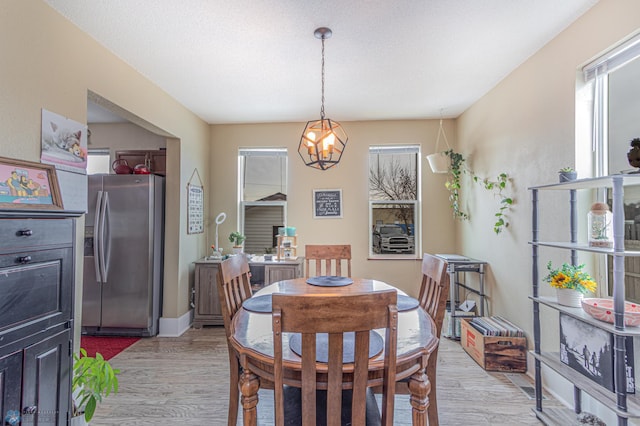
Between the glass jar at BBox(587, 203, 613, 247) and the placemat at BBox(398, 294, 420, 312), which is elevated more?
the glass jar at BBox(587, 203, 613, 247)

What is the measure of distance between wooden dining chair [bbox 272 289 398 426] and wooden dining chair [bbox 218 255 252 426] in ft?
2.18

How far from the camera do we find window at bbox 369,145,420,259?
4.15 meters

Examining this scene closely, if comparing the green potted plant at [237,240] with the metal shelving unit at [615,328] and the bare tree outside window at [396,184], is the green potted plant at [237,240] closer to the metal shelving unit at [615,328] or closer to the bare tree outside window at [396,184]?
the bare tree outside window at [396,184]

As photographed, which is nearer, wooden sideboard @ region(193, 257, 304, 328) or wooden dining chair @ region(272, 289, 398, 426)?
wooden dining chair @ region(272, 289, 398, 426)

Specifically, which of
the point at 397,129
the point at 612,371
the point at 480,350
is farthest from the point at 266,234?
the point at 612,371

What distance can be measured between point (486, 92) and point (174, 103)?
3.38 metres

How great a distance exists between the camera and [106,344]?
3.20 metres

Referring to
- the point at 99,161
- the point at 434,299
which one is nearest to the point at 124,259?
the point at 99,161

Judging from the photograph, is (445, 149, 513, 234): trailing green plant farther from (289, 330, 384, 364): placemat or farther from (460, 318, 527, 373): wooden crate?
(289, 330, 384, 364): placemat

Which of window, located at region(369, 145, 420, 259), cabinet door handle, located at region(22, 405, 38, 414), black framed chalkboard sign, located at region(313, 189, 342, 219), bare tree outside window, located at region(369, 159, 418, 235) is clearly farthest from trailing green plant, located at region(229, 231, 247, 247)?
cabinet door handle, located at region(22, 405, 38, 414)

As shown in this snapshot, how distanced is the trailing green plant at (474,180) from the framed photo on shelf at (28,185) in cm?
341

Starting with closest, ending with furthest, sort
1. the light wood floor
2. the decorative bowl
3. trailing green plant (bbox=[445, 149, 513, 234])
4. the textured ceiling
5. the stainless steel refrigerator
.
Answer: the decorative bowl < the textured ceiling < the light wood floor < trailing green plant (bbox=[445, 149, 513, 234]) < the stainless steel refrigerator

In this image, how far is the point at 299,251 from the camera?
13.9 feet

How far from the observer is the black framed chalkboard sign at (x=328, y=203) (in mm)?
4160
